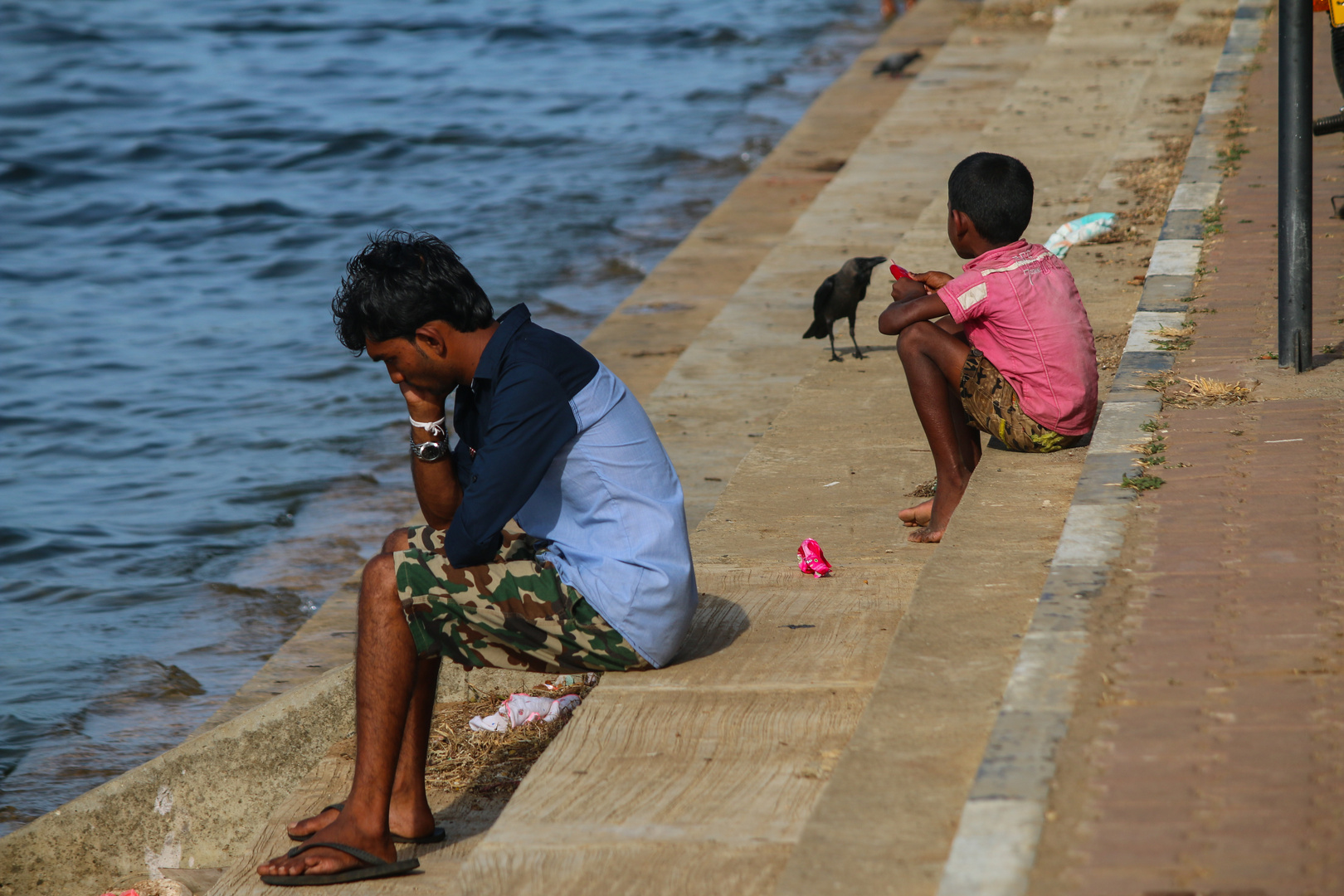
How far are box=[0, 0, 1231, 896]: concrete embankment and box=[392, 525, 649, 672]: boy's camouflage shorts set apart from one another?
0.54 feet

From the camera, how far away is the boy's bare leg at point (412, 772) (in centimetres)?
325

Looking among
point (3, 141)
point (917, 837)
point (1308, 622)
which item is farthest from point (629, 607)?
point (3, 141)

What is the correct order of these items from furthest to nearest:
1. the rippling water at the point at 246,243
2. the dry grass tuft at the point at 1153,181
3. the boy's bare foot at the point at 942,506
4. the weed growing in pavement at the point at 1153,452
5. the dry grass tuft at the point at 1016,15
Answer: the dry grass tuft at the point at 1016,15 → the dry grass tuft at the point at 1153,181 → the rippling water at the point at 246,243 → the boy's bare foot at the point at 942,506 → the weed growing in pavement at the point at 1153,452

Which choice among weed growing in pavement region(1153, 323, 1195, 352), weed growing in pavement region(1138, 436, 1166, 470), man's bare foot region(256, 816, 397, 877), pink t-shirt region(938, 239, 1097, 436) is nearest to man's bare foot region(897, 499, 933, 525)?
pink t-shirt region(938, 239, 1097, 436)

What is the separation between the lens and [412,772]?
10.8 ft

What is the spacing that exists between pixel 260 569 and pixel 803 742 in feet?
15.4

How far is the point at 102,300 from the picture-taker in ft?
40.6

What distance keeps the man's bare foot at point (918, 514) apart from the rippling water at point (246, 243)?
305cm

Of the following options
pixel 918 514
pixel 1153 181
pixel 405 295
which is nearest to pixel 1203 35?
pixel 1153 181

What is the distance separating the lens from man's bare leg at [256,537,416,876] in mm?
3070

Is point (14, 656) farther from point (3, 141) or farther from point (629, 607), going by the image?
point (3, 141)

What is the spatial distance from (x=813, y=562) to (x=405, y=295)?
150cm

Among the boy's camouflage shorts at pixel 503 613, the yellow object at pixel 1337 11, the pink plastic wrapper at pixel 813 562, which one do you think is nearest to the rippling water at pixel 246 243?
the boy's camouflage shorts at pixel 503 613

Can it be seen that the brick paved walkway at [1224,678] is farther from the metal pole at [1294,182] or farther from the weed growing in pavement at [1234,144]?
the weed growing in pavement at [1234,144]
